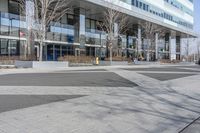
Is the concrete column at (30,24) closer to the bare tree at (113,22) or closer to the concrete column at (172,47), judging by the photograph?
the bare tree at (113,22)

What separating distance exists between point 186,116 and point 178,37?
250ft

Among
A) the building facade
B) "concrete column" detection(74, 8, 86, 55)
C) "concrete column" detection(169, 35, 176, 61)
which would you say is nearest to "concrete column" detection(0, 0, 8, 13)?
the building facade

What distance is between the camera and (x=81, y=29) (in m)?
44.1

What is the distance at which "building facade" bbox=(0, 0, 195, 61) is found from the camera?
36.6 metres

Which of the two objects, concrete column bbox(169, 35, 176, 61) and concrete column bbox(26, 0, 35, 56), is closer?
concrete column bbox(26, 0, 35, 56)

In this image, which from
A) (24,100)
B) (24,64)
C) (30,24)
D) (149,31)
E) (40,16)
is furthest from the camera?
(149,31)

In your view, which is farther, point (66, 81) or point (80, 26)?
point (80, 26)

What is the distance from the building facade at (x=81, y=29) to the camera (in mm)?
36594

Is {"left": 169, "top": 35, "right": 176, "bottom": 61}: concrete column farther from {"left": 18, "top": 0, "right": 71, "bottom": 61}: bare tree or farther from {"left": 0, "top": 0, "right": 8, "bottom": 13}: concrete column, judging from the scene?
{"left": 0, "top": 0, "right": 8, "bottom": 13}: concrete column

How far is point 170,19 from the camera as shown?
2805 inches

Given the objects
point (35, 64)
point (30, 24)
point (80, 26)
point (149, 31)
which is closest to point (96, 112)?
point (35, 64)

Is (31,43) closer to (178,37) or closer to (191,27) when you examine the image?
(178,37)

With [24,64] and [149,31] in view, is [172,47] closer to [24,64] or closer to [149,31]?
[149,31]

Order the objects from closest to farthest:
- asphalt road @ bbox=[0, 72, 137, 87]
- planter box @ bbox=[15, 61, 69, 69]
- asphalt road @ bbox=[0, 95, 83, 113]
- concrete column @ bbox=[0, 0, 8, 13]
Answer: asphalt road @ bbox=[0, 95, 83, 113]
asphalt road @ bbox=[0, 72, 137, 87]
planter box @ bbox=[15, 61, 69, 69]
concrete column @ bbox=[0, 0, 8, 13]
